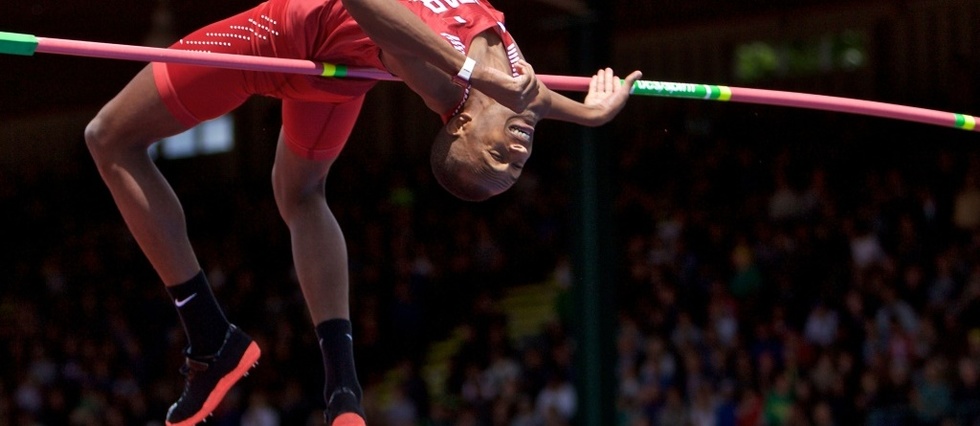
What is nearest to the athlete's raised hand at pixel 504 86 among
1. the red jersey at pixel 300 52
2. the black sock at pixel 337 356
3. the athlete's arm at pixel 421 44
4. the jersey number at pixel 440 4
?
the athlete's arm at pixel 421 44

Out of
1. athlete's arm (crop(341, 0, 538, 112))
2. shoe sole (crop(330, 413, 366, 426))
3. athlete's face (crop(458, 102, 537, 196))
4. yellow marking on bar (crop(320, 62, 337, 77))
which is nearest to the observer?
athlete's arm (crop(341, 0, 538, 112))

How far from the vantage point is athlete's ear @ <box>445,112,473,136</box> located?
12.8 ft

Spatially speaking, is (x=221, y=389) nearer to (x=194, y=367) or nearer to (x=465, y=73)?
(x=194, y=367)

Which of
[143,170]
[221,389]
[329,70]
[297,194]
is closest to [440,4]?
[329,70]

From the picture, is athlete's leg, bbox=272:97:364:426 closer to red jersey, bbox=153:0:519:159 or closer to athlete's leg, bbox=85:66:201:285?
red jersey, bbox=153:0:519:159

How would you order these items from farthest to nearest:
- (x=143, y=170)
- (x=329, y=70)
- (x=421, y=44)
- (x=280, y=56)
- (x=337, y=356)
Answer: (x=337, y=356), (x=143, y=170), (x=280, y=56), (x=329, y=70), (x=421, y=44)

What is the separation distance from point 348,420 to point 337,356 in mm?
258

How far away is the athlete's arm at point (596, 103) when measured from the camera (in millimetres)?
4039

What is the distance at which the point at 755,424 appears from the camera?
31.2ft

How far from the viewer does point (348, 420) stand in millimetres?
4312

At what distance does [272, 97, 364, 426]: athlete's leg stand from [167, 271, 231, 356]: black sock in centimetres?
32

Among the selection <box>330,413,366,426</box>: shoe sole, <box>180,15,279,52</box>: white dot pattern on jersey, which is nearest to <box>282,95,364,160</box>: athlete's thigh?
<box>180,15,279,52</box>: white dot pattern on jersey

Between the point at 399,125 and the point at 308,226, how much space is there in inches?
505

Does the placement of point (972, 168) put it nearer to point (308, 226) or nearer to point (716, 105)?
point (716, 105)
